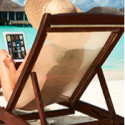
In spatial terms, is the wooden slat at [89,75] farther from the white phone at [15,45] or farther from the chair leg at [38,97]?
the white phone at [15,45]

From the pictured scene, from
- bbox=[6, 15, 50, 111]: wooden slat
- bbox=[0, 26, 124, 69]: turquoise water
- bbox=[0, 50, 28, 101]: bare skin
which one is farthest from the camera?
bbox=[0, 26, 124, 69]: turquoise water

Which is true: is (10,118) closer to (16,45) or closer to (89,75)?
(89,75)

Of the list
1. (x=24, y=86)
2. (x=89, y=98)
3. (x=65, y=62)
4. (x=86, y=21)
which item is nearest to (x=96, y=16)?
(x=86, y=21)

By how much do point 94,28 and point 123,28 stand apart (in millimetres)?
187

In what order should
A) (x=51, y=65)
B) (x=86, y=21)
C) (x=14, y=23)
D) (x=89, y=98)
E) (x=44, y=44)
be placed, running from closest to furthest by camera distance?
(x=86, y=21) < (x=44, y=44) < (x=51, y=65) < (x=89, y=98) < (x=14, y=23)

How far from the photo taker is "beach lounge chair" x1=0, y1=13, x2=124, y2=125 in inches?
39.7

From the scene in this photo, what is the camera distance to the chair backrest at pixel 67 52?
1026 millimetres

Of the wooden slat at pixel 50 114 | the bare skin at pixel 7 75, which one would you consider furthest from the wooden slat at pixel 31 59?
the wooden slat at pixel 50 114

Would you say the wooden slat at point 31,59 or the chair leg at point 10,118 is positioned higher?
the wooden slat at point 31,59

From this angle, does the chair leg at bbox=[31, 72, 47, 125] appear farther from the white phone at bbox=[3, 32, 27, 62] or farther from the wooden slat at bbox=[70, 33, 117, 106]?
the white phone at bbox=[3, 32, 27, 62]

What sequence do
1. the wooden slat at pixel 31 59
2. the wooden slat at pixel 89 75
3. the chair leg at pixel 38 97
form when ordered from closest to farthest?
the wooden slat at pixel 31 59 < the chair leg at pixel 38 97 < the wooden slat at pixel 89 75

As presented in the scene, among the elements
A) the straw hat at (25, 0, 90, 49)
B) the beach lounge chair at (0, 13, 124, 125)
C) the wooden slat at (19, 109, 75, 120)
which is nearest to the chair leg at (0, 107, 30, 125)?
the beach lounge chair at (0, 13, 124, 125)

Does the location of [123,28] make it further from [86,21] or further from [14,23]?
[14,23]

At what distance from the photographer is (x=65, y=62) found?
4.31ft
